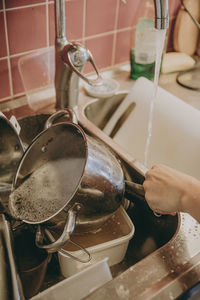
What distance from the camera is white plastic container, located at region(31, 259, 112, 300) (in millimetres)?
527

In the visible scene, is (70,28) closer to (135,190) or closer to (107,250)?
(135,190)

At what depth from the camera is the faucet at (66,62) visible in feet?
2.74

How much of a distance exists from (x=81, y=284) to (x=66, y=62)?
53cm

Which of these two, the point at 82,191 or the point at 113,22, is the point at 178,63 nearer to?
the point at 113,22

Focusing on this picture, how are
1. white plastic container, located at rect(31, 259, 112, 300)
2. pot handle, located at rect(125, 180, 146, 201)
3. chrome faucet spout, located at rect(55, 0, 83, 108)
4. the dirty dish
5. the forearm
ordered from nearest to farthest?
white plastic container, located at rect(31, 259, 112, 300)
the forearm
pot handle, located at rect(125, 180, 146, 201)
chrome faucet spout, located at rect(55, 0, 83, 108)
the dirty dish

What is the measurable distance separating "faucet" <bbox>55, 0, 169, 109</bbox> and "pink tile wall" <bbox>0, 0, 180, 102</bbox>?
139 mm

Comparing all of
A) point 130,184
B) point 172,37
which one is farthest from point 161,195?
point 172,37

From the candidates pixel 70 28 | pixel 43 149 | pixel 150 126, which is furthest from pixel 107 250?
pixel 70 28

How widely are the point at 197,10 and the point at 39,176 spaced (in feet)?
3.07

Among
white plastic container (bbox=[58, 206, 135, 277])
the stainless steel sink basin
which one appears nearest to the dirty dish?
the stainless steel sink basin

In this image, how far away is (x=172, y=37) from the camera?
4.42 feet

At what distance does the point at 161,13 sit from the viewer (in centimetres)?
70

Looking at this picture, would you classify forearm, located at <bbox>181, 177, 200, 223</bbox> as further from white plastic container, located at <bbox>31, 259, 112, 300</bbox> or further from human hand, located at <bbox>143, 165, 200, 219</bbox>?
white plastic container, located at <bbox>31, 259, 112, 300</bbox>

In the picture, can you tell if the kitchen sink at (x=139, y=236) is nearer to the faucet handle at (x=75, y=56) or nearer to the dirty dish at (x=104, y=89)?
the dirty dish at (x=104, y=89)
